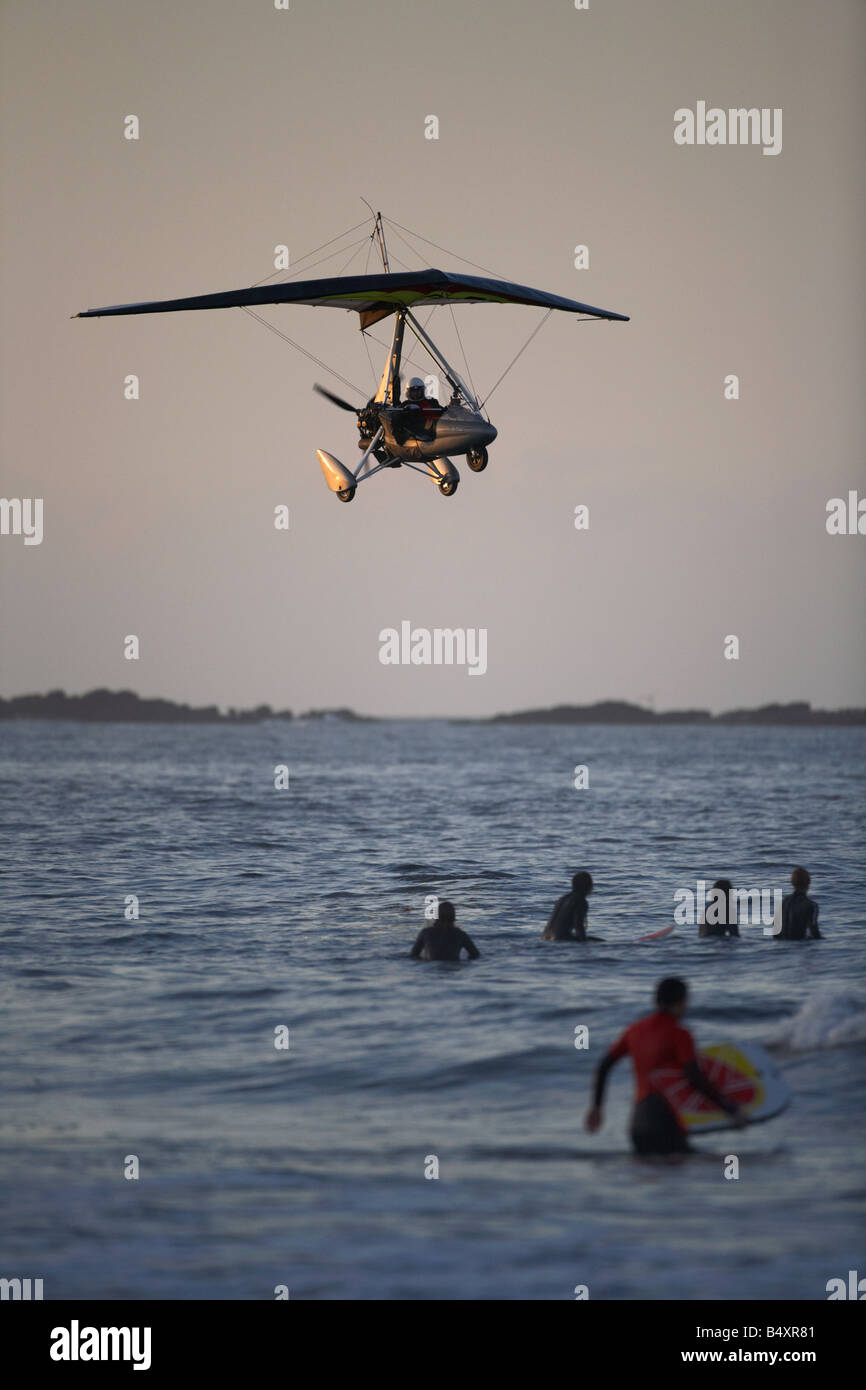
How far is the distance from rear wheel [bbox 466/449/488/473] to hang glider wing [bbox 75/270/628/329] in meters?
2.41

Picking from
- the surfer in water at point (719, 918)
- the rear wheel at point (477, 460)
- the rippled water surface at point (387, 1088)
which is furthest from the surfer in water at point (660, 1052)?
the surfer in water at point (719, 918)

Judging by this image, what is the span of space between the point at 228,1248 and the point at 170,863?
2992 centimetres

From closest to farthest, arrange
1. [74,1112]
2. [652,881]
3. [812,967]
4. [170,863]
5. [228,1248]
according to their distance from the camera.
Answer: [228,1248] → [74,1112] → [812,967] → [652,881] → [170,863]

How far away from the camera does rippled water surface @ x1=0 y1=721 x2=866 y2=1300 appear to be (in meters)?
12.5

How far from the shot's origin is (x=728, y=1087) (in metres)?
15.5

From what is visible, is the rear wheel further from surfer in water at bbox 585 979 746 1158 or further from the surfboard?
surfer in water at bbox 585 979 746 1158

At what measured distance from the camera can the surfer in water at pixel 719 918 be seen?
2706 cm

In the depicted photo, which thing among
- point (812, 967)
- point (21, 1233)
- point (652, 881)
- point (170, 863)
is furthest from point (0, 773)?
point (21, 1233)

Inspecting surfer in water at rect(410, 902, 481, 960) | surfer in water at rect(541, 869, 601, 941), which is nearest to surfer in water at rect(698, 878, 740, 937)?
surfer in water at rect(541, 869, 601, 941)

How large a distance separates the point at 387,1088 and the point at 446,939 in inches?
276

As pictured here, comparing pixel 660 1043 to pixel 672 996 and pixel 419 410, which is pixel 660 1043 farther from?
pixel 419 410
